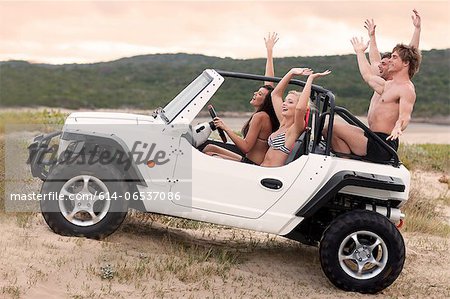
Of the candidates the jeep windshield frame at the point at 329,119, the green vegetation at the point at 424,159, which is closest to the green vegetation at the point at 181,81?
A: the green vegetation at the point at 424,159

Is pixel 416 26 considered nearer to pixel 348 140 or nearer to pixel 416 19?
pixel 416 19

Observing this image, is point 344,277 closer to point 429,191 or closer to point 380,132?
point 380,132

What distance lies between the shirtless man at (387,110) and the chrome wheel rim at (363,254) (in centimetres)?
73

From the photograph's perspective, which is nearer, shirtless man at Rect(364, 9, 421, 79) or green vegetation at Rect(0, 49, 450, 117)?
shirtless man at Rect(364, 9, 421, 79)

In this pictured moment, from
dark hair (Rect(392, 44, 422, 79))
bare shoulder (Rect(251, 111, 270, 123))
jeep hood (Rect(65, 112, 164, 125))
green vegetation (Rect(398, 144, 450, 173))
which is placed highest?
dark hair (Rect(392, 44, 422, 79))

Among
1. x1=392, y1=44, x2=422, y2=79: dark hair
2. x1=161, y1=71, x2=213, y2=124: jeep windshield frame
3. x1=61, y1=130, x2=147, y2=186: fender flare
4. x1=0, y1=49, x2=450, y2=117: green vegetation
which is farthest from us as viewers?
x1=0, y1=49, x2=450, y2=117: green vegetation

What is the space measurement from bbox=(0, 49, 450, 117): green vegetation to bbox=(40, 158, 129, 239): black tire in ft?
70.2

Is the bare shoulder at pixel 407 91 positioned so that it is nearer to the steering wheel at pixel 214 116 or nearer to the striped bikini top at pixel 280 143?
the striped bikini top at pixel 280 143

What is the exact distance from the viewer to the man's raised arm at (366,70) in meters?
7.20

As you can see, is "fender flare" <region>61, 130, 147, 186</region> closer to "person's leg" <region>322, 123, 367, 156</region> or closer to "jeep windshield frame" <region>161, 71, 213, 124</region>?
"jeep windshield frame" <region>161, 71, 213, 124</region>

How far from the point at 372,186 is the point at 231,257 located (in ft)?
5.08

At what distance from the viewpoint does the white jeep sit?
261 inches

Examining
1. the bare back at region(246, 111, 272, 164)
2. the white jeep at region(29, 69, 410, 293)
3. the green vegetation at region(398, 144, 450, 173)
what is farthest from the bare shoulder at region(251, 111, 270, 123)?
the green vegetation at region(398, 144, 450, 173)

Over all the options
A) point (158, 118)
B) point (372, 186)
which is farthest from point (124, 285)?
point (372, 186)
